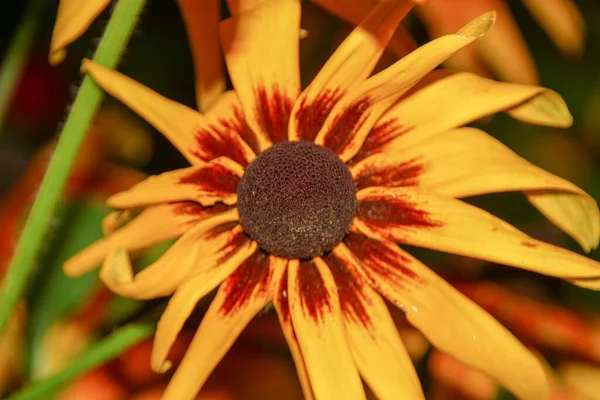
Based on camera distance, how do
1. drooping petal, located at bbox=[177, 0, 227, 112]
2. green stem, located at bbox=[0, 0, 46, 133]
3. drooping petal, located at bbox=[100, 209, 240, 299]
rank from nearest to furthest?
drooping petal, located at bbox=[100, 209, 240, 299], drooping petal, located at bbox=[177, 0, 227, 112], green stem, located at bbox=[0, 0, 46, 133]

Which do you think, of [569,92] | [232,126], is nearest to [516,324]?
[569,92]

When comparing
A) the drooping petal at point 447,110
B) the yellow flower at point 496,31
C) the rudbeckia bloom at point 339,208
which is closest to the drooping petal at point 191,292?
the rudbeckia bloom at point 339,208

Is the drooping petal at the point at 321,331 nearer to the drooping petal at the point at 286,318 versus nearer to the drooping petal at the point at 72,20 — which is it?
the drooping petal at the point at 286,318

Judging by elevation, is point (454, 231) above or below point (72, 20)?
below

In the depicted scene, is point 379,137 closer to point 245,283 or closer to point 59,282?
point 245,283

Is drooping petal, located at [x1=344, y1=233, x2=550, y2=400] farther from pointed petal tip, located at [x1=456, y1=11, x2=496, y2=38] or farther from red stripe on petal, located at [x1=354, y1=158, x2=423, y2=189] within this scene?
pointed petal tip, located at [x1=456, y1=11, x2=496, y2=38]

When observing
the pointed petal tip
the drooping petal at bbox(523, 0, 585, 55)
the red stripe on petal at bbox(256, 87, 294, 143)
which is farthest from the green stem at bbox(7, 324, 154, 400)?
the drooping petal at bbox(523, 0, 585, 55)

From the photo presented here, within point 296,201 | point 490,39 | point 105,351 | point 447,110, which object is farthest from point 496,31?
point 105,351
